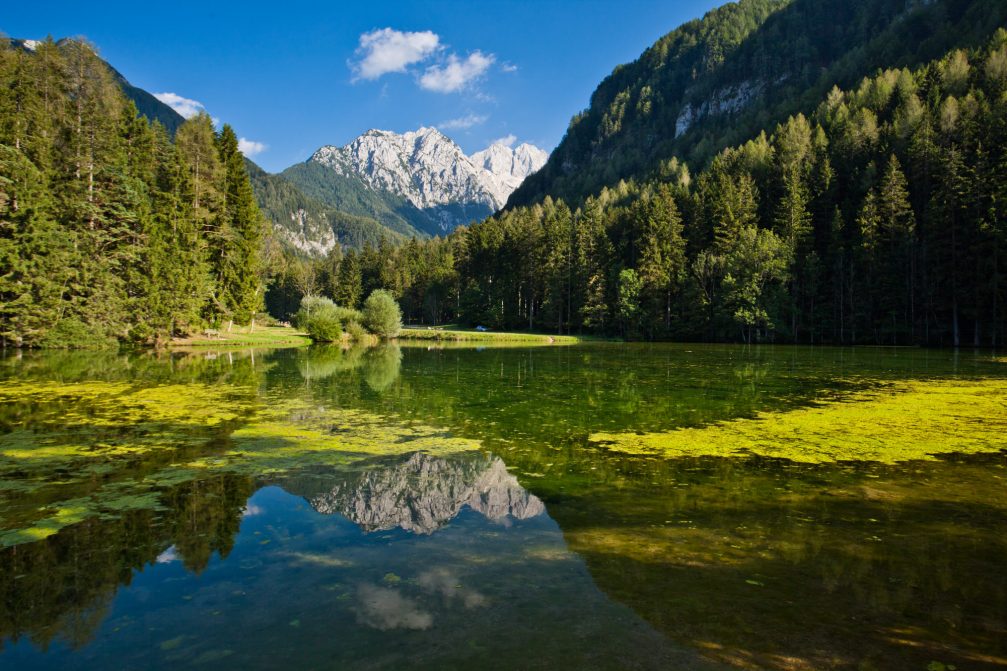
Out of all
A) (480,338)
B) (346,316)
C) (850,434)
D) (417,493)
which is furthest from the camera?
(480,338)

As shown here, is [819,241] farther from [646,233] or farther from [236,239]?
[236,239]

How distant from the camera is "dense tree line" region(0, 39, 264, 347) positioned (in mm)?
34125

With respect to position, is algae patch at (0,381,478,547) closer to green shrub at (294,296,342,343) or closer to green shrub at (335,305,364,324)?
green shrub at (294,296,342,343)

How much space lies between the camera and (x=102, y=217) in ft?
129

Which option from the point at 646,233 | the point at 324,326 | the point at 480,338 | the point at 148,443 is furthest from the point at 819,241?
the point at 148,443

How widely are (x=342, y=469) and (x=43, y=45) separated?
52245 millimetres

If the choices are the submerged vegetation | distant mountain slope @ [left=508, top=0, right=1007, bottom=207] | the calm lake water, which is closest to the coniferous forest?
the submerged vegetation

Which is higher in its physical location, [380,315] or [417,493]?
[380,315]

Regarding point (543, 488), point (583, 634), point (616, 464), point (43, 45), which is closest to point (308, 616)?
point (583, 634)

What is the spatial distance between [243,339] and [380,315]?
16.5m

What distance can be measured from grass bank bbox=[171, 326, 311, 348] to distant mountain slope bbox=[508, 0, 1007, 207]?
3760 inches

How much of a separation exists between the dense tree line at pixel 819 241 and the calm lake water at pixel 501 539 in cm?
5164

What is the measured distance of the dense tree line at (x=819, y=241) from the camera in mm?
53125

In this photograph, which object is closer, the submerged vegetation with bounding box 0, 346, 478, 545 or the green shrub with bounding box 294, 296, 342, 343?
the submerged vegetation with bounding box 0, 346, 478, 545
